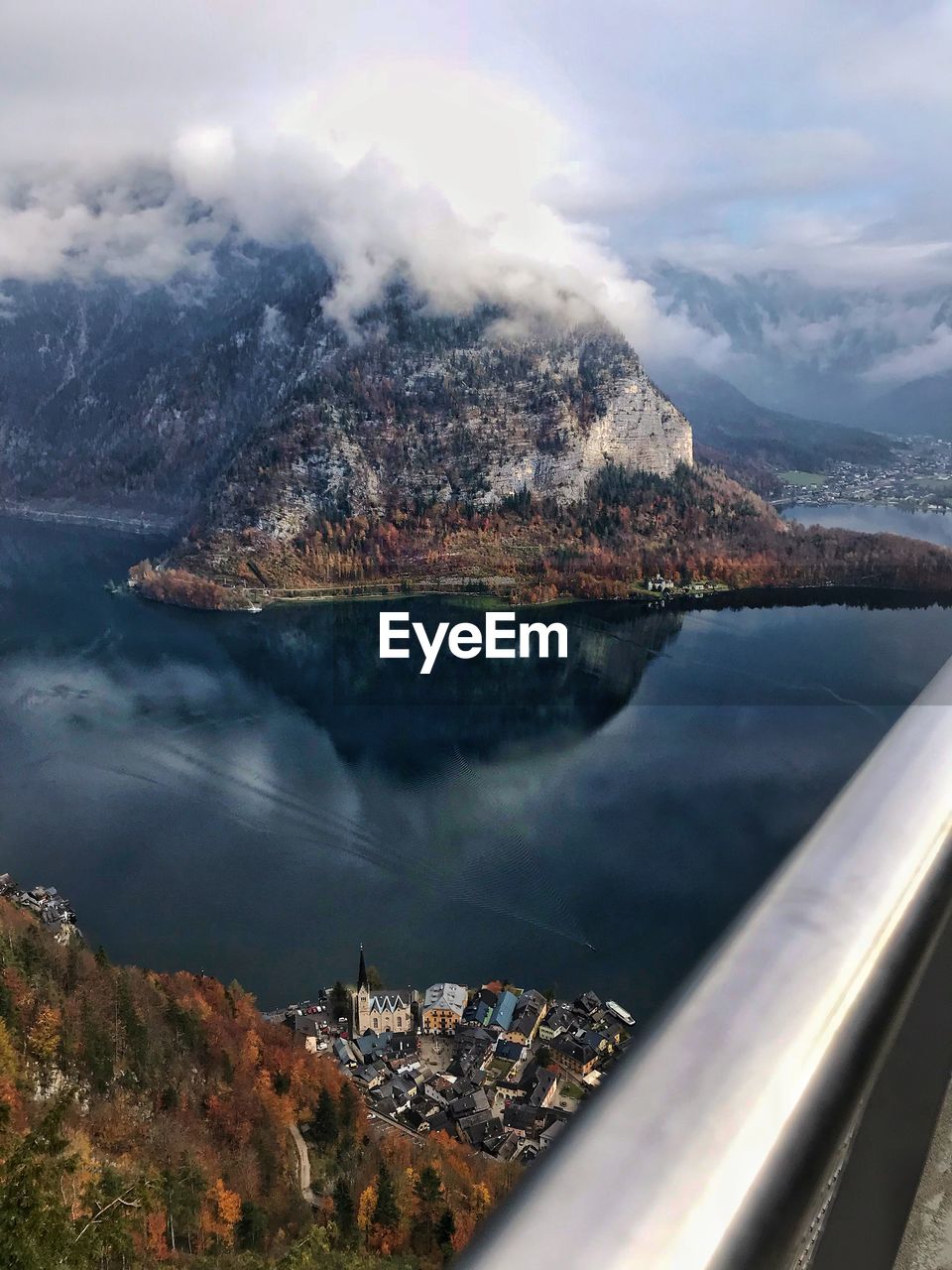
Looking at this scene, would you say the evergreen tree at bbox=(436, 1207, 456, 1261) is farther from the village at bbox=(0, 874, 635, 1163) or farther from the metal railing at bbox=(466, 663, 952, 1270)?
the metal railing at bbox=(466, 663, 952, 1270)

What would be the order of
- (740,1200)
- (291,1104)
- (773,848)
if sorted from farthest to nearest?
(773,848) < (291,1104) < (740,1200)

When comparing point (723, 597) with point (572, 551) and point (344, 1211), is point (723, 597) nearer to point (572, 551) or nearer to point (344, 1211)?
point (572, 551)

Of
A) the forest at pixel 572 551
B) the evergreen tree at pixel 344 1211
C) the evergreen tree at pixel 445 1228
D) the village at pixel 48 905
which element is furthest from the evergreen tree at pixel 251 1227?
the forest at pixel 572 551

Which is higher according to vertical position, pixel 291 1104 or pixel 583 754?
pixel 583 754

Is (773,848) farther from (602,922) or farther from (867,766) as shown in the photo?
(867,766)

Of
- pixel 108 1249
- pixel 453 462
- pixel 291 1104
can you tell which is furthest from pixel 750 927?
pixel 453 462

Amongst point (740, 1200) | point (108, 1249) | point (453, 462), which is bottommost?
point (108, 1249)

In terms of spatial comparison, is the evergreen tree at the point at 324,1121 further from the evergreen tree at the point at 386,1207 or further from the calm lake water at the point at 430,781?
the calm lake water at the point at 430,781
